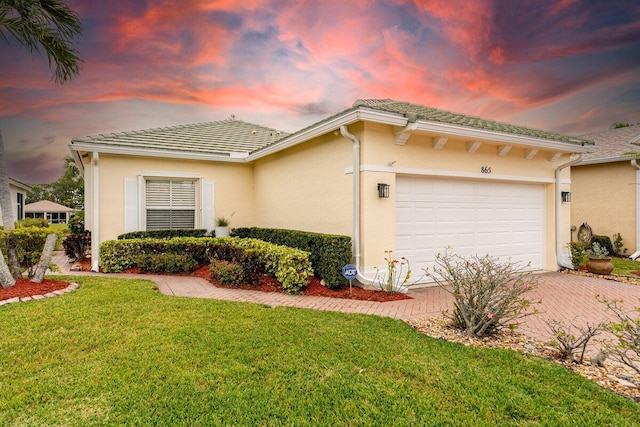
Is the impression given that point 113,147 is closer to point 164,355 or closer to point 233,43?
point 233,43

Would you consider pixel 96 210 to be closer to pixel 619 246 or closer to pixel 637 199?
pixel 619 246

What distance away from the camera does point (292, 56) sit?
36.9ft

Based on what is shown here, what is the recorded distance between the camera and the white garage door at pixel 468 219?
7.50 metres

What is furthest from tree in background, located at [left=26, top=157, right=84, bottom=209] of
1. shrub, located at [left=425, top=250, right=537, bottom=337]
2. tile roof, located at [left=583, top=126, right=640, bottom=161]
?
tile roof, located at [left=583, top=126, right=640, bottom=161]

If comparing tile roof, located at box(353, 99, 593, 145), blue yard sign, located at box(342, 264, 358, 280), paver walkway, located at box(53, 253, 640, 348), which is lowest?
paver walkway, located at box(53, 253, 640, 348)

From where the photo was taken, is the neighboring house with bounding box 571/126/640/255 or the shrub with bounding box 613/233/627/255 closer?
the neighboring house with bounding box 571/126/640/255

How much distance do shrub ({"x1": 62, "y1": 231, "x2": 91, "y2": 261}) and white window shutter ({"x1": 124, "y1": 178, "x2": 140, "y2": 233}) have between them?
6.77ft

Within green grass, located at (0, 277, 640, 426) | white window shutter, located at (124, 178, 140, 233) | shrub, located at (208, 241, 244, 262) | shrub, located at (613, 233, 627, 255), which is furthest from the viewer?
shrub, located at (613, 233, 627, 255)

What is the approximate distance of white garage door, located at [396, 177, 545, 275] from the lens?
295 inches

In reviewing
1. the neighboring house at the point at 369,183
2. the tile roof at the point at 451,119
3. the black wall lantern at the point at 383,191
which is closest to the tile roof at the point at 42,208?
the neighboring house at the point at 369,183

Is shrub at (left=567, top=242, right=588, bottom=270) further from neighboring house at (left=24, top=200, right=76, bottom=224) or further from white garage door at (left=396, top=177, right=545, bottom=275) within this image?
neighboring house at (left=24, top=200, right=76, bottom=224)

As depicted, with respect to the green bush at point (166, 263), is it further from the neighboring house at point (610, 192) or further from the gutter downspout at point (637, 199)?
the gutter downspout at point (637, 199)

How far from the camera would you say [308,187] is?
855 centimetres

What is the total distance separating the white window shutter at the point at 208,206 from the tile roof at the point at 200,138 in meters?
1.12
